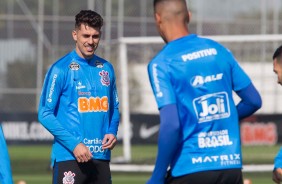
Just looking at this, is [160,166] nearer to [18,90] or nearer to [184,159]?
[184,159]

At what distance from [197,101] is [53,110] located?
2764mm

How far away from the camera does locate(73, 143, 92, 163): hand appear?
25.3 feet

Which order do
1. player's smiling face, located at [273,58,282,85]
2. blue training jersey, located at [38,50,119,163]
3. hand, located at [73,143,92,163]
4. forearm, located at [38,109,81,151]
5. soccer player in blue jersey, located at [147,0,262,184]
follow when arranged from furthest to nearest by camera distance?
blue training jersey, located at [38,50,119,163] → forearm, located at [38,109,81,151] → hand, located at [73,143,92,163] → player's smiling face, located at [273,58,282,85] → soccer player in blue jersey, located at [147,0,262,184]

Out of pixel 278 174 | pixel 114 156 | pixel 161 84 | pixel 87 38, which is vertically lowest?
pixel 114 156

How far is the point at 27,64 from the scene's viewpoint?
30016 millimetres

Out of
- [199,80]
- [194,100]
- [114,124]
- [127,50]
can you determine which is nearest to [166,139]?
[194,100]

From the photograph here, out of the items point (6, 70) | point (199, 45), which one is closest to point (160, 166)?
point (199, 45)

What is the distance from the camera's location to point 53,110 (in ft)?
26.2

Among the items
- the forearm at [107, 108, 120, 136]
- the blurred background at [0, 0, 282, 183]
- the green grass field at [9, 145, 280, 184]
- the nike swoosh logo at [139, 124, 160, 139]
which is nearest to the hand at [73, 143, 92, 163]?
the forearm at [107, 108, 120, 136]

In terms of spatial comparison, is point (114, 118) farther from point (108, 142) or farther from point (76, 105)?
point (76, 105)

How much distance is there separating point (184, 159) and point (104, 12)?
25.2m

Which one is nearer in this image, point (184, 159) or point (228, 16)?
point (184, 159)

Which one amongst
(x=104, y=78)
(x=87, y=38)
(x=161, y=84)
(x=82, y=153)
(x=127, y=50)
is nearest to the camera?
(x=161, y=84)

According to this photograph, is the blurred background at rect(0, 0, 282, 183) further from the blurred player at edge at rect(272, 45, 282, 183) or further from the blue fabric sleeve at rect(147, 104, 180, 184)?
the blue fabric sleeve at rect(147, 104, 180, 184)
